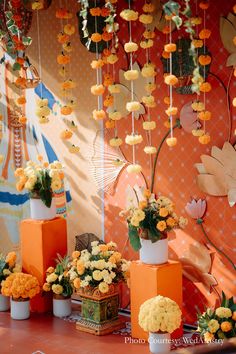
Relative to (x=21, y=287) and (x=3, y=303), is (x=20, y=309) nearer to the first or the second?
(x=21, y=287)

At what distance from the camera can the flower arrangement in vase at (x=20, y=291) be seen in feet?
19.6

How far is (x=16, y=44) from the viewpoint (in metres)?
5.59

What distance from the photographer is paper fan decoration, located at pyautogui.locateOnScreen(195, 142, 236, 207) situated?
5297 millimetres


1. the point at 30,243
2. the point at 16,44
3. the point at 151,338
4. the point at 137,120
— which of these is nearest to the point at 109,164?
the point at 137,120

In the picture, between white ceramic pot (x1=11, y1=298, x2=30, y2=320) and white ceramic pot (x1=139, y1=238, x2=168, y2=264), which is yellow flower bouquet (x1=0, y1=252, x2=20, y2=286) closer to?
white ceramic pot (x1=11, y1=298, x2=30, y2=320)

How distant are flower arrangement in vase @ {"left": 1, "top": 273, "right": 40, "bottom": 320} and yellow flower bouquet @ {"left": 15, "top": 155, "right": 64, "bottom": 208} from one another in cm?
80

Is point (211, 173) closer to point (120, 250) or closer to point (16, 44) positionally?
point (120, 250)

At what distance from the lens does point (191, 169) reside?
564cm

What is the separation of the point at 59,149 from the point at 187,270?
2.17m

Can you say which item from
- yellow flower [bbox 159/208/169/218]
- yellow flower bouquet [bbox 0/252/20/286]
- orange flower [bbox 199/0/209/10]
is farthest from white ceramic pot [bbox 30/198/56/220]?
orange flower [bbox 199/0/209/10]

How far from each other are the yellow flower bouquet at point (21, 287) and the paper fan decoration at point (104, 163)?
1.25 metres

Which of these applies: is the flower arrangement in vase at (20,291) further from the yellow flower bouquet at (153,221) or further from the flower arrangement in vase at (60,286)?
the yellow flower bouquet at (153,221)

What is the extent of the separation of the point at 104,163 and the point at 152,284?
168 centimetres

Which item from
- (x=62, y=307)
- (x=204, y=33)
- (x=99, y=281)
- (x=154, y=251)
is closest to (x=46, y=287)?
(x=62, y=307)
